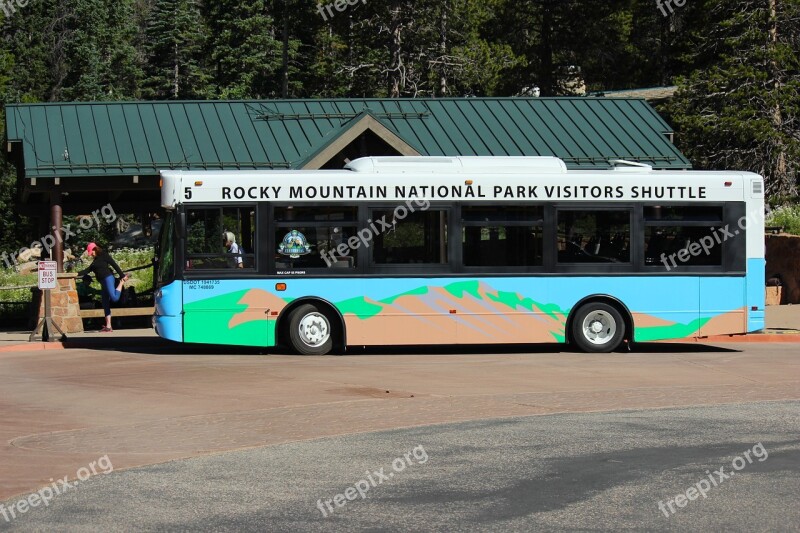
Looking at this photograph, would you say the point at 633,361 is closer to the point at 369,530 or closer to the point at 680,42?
the point at 369,530

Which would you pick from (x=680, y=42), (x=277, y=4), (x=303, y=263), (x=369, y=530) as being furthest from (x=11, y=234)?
(x=369, y=530)

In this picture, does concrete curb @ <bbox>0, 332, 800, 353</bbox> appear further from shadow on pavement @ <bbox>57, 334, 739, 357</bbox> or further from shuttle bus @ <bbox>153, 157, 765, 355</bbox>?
shuttle bus @ <bbox>153, 157, 765, 355</bbox>

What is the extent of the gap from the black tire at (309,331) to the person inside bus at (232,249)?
1.16 metres

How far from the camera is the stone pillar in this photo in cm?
2375

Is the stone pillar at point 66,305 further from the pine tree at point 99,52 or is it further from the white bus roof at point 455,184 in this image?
the pine tree at point 99,52

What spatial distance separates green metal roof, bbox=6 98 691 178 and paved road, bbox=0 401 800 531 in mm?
15293

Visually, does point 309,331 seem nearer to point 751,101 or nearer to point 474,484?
point 474,484

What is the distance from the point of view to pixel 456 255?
62.2 ft

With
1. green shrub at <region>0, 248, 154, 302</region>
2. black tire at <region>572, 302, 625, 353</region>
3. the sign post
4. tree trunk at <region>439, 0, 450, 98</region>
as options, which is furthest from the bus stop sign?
tree trunk at <region>439, 0, 450, 98</region>

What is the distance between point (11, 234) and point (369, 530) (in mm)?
58739

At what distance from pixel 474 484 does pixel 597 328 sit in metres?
10.6

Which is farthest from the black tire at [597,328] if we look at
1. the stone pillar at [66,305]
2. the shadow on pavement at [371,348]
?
the stone pillar at [66,305]

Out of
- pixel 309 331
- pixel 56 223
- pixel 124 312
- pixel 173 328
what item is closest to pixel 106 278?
pixel 124 312

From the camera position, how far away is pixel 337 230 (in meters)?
18.8
